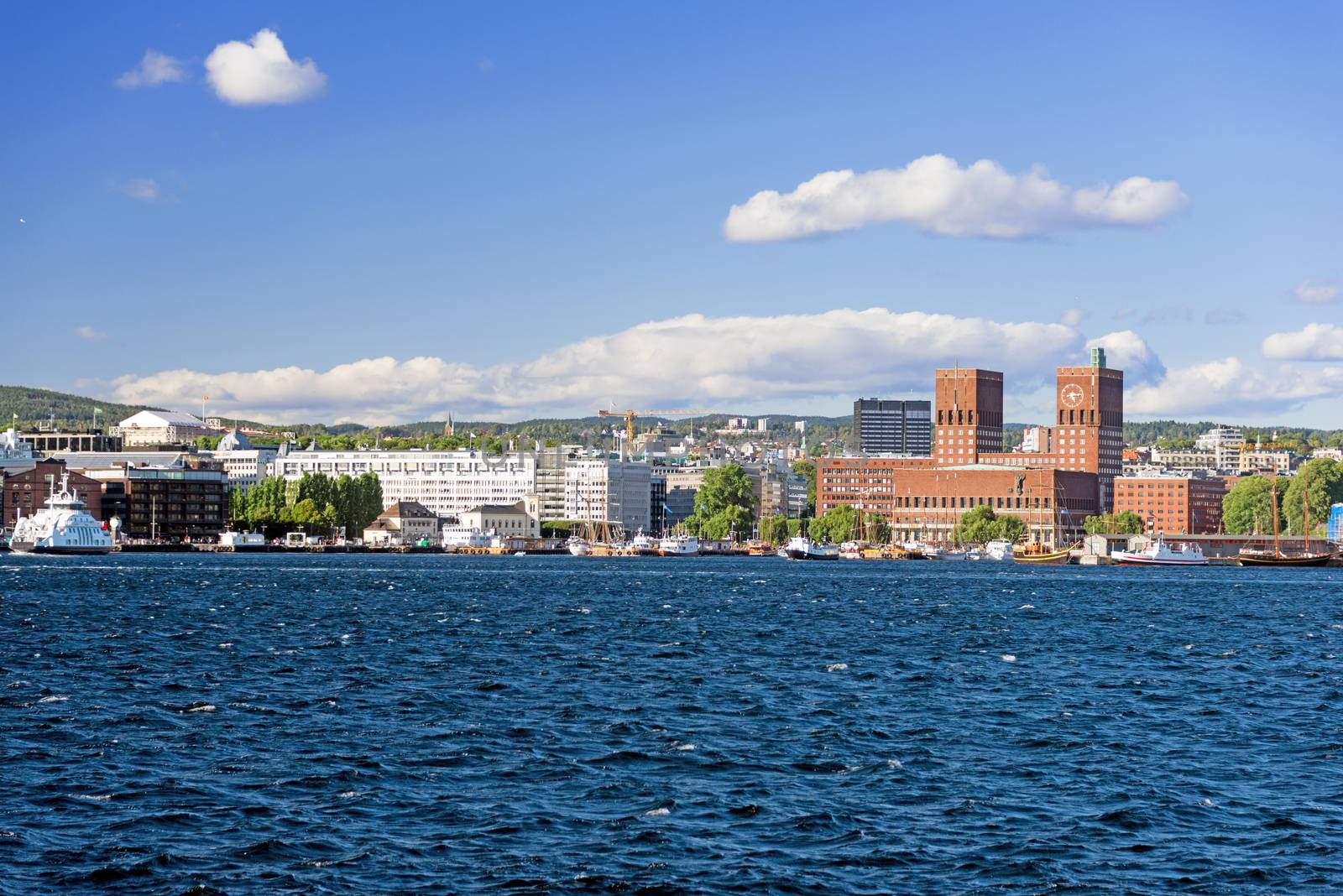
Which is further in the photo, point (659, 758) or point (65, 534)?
point (65, 534)

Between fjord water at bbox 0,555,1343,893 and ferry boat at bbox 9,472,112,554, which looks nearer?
fjord water at bbox 0,555,1343,893

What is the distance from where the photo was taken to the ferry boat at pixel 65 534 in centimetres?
18712

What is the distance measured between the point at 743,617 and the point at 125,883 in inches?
2258

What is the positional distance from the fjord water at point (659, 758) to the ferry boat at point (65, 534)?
125 metres

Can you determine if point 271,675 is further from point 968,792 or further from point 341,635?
point 968,792

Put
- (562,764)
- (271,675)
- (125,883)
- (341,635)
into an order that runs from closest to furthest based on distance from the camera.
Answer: (125,883)
(562,764)
(271,675)
(341,635)

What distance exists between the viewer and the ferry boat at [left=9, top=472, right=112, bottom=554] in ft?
614

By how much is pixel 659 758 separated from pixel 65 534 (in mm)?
166835

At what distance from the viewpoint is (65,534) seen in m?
188

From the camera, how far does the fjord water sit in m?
24.4

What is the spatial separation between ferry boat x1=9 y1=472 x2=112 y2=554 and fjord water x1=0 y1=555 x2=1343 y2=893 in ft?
409

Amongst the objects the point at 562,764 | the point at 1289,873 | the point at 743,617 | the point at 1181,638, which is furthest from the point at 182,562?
the point at 1289,873

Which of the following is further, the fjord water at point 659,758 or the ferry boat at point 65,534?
the ferry boat at point 65,534

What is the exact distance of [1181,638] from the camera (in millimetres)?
68188
